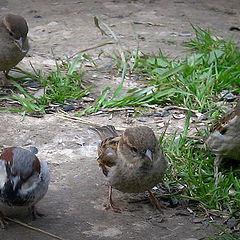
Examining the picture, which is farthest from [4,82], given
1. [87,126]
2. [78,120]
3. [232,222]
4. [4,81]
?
[232,222]

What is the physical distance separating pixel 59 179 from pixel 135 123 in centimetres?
136

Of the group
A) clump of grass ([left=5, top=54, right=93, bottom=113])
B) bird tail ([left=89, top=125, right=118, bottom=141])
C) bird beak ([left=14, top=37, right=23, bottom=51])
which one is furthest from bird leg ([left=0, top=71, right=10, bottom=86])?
bird tail ([left=89, top=125, right=118, bottom=141])

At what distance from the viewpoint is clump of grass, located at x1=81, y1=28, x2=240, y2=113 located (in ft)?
20.1

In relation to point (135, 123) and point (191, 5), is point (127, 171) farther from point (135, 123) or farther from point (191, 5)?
point (191, 5)

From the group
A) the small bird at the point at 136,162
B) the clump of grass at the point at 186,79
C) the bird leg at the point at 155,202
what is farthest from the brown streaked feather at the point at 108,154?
the clump of grass at the point at 186,79

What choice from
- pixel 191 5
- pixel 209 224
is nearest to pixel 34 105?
pixel 209 224

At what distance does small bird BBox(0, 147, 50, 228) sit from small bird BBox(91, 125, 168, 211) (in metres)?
0.57

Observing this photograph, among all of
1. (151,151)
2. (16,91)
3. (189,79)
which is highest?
(151,151)

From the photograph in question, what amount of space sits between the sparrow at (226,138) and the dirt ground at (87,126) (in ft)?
2.26

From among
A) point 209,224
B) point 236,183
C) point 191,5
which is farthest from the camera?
point 191,5

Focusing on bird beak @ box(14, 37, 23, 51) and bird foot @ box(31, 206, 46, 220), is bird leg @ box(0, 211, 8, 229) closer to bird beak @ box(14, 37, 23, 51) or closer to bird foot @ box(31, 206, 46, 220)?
bird foot @ box(31, 206, 46, 220)

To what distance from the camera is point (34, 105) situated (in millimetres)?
5996

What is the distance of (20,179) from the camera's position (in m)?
3.74

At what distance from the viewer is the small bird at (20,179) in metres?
3.71
